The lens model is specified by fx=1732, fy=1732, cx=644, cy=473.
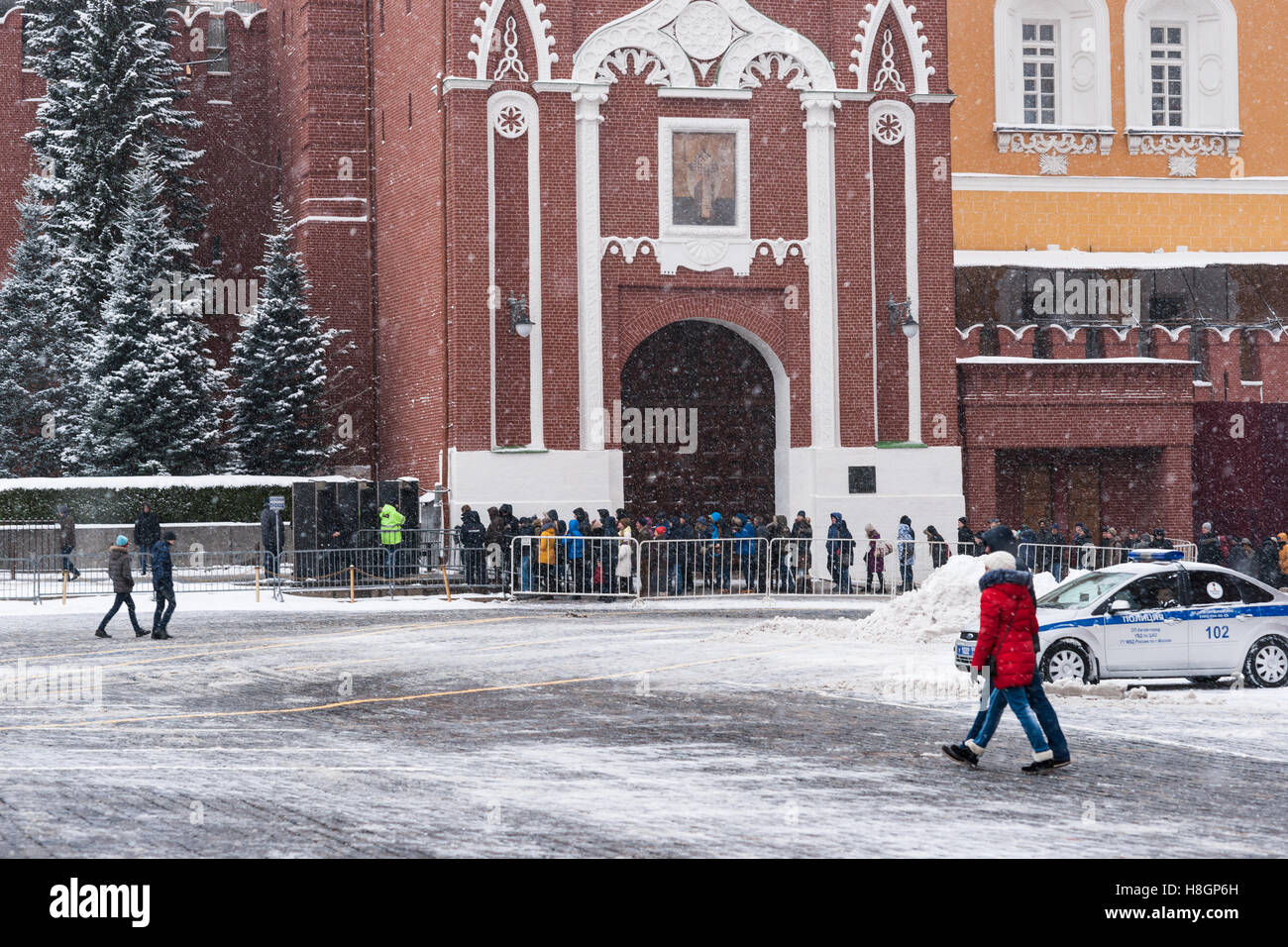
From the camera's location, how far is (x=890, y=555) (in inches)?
1348

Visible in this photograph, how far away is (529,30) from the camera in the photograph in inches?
1419

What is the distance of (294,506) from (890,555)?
11.6 metres

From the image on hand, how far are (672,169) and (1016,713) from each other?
84.6 feet

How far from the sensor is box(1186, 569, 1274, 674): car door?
58.8 feet

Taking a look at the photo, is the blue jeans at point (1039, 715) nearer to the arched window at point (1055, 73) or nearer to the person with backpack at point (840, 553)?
the person with backpack at point (840, 553)

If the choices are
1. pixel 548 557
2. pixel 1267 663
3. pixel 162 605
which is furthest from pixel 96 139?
pixel 1267 663

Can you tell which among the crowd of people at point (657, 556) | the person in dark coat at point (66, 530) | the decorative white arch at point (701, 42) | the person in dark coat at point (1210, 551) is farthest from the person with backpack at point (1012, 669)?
the person in dark coat at point (66, 530)

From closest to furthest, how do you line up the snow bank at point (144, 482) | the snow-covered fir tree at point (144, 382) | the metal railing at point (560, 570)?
the metal railing at point (560, 570) < the snow bank at point (144, 482) < the snow-covered fir tree at point (144, 382)

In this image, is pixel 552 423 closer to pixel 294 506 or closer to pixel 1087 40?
pixel 294 506

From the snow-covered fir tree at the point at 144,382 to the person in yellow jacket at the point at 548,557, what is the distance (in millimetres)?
12203

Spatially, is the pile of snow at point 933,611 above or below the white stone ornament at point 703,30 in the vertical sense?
below

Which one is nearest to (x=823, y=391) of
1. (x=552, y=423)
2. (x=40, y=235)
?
(x=552, y=423)

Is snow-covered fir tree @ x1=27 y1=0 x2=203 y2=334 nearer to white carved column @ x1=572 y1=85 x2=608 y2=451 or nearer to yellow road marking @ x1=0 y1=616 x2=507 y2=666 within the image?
white carved column @ x1=572 y1=85 x2=608 y2=451

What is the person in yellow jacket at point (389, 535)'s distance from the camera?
102 feet
